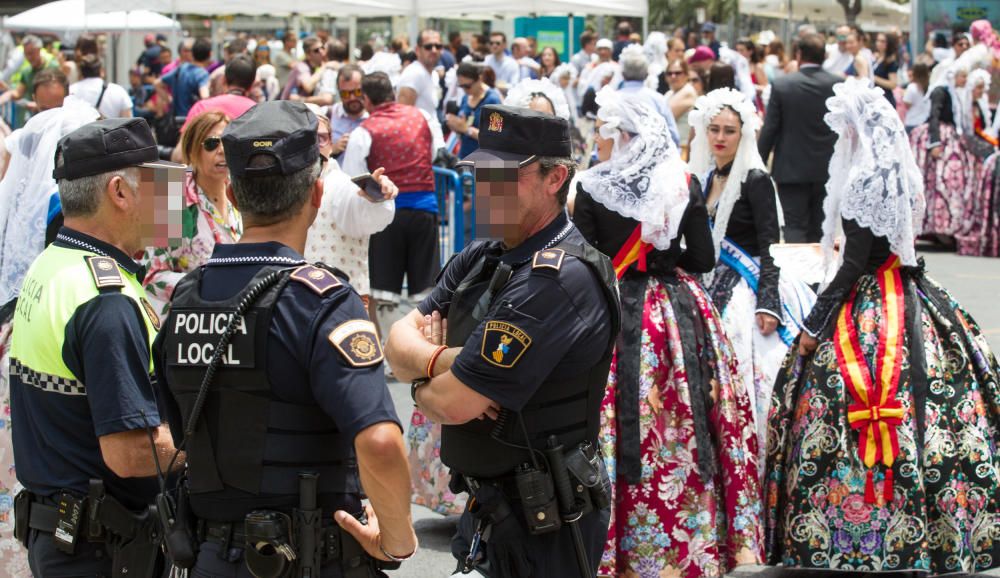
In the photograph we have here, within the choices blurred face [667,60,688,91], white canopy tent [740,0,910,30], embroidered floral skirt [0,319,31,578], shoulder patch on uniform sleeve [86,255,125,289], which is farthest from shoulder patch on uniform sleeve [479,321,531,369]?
white canopy tent [740,0,910,30]

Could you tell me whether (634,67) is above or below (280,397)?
above

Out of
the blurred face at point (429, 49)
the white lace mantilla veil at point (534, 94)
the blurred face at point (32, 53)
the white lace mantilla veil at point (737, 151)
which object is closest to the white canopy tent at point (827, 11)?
the blurred face at point (429, 49)

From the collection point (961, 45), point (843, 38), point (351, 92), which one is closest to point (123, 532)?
point (351, 92)

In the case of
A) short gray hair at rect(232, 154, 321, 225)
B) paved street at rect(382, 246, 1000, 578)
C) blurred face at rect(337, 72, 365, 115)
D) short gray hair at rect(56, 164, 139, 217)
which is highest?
short gray hair at rect(232, 154, 321, 225)

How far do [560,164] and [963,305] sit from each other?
28.3 feet

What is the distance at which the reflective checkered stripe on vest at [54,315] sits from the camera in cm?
334

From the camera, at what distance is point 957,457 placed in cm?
520

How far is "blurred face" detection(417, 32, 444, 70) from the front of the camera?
13.4 metres

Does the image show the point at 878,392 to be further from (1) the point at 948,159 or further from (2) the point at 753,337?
(1) the point at 948,159

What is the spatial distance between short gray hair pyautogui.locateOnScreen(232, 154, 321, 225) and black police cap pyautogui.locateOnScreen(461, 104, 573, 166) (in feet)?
1.80

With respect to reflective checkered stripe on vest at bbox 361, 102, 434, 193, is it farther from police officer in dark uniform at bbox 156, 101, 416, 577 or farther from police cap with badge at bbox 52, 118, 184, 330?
police officer in dark uniform at bbox 156, 101, 416, 577

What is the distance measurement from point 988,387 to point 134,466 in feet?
11.6

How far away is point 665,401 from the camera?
5207mm

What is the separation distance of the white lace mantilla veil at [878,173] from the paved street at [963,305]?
1579 millimetres
